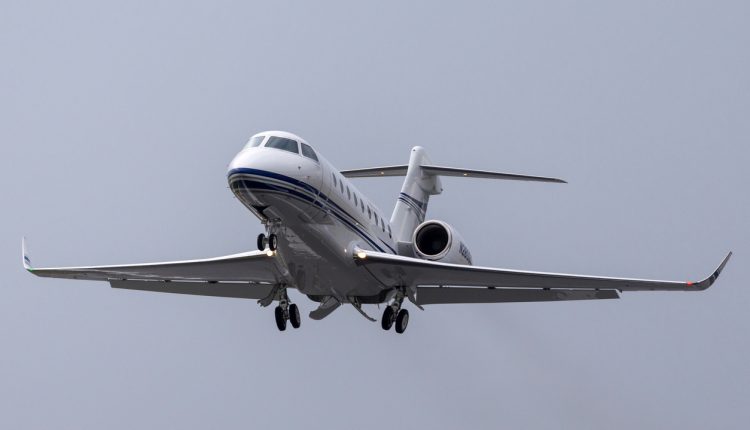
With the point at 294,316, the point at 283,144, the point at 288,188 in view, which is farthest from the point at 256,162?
the point at 294,316

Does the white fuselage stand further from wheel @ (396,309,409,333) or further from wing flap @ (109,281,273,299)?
wing flap @ (109,281,273,299)

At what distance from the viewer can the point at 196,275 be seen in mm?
25641

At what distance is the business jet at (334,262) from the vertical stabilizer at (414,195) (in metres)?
0.04

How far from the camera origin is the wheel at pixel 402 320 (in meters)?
24.9

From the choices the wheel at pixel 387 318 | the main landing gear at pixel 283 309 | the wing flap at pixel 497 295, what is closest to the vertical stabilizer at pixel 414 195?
the wing flap at pixel 497 295

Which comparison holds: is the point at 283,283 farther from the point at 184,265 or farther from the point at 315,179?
the point at 315,179

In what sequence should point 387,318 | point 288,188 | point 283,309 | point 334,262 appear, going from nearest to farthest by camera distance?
point 288,188 < point 334,262 < point 283,309 < point 387,318

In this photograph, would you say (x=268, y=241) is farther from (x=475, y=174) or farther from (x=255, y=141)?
(x=475, y=174)

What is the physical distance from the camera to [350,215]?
22719 mm

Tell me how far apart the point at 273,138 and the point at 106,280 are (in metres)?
8.19

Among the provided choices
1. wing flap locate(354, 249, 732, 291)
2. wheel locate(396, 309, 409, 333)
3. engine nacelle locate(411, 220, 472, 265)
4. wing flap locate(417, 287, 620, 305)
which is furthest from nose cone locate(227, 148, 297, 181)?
wing flap locate(417, 287, 620, 305)

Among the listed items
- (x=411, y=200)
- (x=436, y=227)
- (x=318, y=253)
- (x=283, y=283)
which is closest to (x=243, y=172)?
(x=318, y=253)

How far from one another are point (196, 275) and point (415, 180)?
6785mm

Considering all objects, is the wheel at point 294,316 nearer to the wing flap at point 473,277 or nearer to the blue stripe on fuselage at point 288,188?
the wing flap at point 473,277
